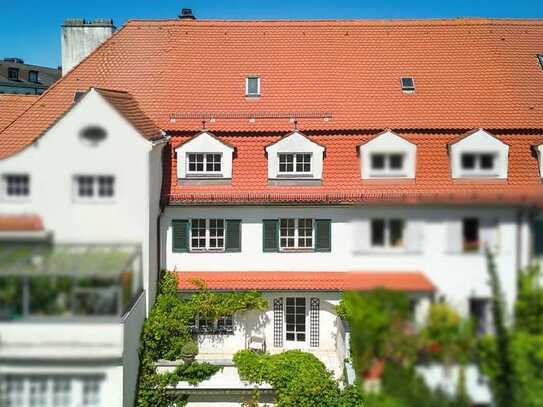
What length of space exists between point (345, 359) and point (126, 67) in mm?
10758

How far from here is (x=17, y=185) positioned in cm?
396

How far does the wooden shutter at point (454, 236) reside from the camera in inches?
143

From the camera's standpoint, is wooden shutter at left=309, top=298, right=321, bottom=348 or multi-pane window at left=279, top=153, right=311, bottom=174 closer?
wooden shutter at left=309, top=298, right=321, bottom=348

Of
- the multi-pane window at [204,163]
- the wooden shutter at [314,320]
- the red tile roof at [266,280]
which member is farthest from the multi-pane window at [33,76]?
the wooden shutter at [314,320]

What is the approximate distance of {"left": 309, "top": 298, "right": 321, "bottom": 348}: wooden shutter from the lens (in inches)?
689

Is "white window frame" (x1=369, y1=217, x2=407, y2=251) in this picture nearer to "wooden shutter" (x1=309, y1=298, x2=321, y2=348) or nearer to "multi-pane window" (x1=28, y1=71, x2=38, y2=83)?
"wooden shutter" (x1=309, y1=298, x2=321, y2=348)

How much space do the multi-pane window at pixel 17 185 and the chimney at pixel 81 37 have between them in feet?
67.2

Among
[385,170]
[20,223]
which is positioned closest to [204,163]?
[385,170]

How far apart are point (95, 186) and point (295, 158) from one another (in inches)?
556

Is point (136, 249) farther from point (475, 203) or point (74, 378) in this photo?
point (475, 203)

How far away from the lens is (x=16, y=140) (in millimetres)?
16656

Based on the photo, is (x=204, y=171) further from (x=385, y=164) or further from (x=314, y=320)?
(x=385, y=164)

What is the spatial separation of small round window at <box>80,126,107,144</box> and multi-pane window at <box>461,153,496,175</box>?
2611 mm

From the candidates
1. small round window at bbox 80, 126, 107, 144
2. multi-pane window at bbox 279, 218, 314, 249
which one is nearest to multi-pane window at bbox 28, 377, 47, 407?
small round window at bbox 80, 126, 107, 144
